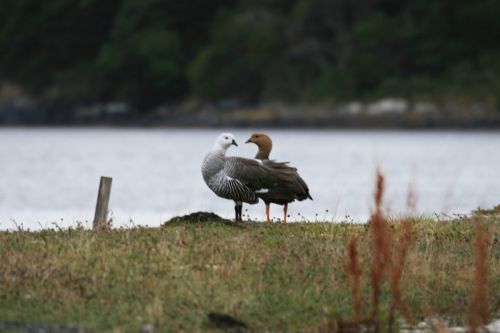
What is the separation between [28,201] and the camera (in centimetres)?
4347

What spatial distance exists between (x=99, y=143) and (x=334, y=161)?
31324mm

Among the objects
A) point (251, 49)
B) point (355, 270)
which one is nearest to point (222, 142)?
point (355, 270)

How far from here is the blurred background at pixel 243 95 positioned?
2331 inches

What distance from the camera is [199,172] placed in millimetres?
66125

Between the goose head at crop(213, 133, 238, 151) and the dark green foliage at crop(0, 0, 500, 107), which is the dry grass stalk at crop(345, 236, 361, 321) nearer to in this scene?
the goose head at crop(213, 133, 238, 151)

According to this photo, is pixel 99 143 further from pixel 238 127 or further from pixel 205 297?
pixel 205 297

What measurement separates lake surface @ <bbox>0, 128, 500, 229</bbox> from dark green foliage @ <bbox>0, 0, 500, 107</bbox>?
461 centimetres

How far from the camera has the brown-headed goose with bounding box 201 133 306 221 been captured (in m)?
19.9

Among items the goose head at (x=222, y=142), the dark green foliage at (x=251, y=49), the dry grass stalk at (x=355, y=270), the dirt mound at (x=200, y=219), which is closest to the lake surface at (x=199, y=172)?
the dry grass stalk at (x=355, y=270)

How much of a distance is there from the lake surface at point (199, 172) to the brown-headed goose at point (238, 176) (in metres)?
1.14

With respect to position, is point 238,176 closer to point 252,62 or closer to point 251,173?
point 251,173

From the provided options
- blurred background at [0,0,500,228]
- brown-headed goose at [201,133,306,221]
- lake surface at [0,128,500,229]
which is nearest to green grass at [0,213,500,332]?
lake surface at [0,128,500,229]

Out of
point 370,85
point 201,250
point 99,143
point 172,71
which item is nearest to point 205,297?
point 201,250

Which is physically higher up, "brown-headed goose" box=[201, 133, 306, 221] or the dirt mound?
"brown-headed goose" box=[201, 133, 306, 221]
